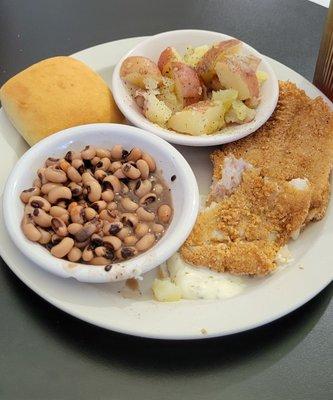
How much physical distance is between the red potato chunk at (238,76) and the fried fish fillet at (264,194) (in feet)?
0.50

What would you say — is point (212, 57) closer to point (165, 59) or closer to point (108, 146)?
Result: point (165, 59)

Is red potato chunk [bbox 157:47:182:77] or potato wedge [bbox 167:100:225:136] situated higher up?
red potato chunk [bbox 157:47:182:77]

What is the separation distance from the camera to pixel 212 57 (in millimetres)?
1836

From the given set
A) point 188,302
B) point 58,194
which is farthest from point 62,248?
point 188,302

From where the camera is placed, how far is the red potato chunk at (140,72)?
1.86 meters

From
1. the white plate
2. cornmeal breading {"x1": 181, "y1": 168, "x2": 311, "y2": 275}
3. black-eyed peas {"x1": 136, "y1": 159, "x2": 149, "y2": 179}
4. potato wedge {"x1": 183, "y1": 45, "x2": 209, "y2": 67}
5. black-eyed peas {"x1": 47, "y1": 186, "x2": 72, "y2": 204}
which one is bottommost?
the white plate

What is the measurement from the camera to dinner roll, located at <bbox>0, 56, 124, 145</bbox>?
1.76m

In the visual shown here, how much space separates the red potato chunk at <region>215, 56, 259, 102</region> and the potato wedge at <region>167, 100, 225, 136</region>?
0.24ft

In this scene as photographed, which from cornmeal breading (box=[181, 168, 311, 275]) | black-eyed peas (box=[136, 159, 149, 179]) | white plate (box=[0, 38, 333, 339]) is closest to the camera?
white plate (box=[0, 38, 333, 339])

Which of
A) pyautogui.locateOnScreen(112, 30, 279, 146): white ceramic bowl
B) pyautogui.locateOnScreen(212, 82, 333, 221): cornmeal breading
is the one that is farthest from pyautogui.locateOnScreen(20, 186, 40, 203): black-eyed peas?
pyautogui.locateOnScreen(212, 82, 333, 221): cornmeal breading

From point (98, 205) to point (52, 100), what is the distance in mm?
433

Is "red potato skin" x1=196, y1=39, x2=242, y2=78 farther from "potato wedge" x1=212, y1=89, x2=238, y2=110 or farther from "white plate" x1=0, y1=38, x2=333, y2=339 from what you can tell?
"white plate" x1=0, y1=38, x2=333, y2=339

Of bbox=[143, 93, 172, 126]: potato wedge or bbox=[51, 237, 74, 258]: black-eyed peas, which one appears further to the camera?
bbox=[143, 93, 172, 126]: potato wedge

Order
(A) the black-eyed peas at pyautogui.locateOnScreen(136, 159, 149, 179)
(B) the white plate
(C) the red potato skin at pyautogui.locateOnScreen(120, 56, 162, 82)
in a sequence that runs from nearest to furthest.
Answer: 1. (B) the white plate
2. (A) the black-eyed peas at pyautogui.locateOnScreen(136, 159, 149, 179)
3. (C) the red potato skin at pyautogui.locateOnScreen(120, 56, 162, 82)
